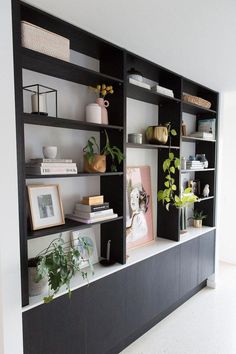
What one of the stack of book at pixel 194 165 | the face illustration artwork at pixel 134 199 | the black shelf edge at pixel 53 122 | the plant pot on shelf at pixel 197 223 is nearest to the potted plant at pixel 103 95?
the black shelf edge at pixel 53 122

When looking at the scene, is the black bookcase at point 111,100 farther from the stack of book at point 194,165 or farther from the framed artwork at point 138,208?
the stack of book at point 194,165

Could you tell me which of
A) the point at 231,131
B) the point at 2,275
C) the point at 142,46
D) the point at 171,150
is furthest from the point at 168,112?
the point at 2,275

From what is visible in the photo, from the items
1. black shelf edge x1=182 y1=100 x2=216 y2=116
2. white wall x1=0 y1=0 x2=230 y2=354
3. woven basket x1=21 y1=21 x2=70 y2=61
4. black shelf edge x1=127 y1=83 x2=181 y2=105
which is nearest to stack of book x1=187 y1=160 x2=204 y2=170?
black shelf edge x1=182 y1=100 x2=216 y2=116

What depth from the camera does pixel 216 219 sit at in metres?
3.33

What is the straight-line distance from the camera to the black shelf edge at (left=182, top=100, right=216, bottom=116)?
2783 mm

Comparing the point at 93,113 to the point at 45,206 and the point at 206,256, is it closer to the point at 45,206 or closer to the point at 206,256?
the point at 45,206

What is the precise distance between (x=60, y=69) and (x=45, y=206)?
0.90m

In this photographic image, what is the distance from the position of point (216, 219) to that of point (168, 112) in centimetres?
156

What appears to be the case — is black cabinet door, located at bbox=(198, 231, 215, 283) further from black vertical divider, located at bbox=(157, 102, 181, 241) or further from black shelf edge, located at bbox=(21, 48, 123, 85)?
black shelf edge, located at bbox=(21, 48, 123, 85)

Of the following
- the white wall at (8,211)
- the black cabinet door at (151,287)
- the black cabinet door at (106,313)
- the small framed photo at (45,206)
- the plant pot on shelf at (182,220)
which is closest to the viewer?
the white wall at (8,211)

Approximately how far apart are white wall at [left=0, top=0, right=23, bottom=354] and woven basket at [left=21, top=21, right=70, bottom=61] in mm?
127

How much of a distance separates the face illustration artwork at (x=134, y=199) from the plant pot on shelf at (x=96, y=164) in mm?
670

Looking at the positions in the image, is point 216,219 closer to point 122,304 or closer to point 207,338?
point 207,338

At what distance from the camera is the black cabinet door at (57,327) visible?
1.49m
